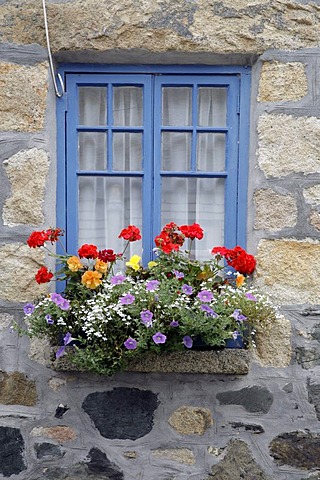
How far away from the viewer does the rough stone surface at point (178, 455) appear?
2850 mm

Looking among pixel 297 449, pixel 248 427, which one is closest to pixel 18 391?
pixel 248 427

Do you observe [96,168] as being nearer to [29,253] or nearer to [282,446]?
[29,253]

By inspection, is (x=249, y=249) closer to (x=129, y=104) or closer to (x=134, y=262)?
(x=134, y=262)

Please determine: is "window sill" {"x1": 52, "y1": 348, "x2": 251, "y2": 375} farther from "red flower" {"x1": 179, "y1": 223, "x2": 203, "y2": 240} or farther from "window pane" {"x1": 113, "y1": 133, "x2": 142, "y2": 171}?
"window pane" {"x1": 113, "y1": 133, "x2": 142, "y2": 171}

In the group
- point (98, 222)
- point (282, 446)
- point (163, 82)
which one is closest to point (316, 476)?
point (282, 446)

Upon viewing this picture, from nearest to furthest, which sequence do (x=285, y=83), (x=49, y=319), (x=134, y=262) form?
1. (x=49, y=319)
2. (x=134, y=262)
3. (x=285, y=83)

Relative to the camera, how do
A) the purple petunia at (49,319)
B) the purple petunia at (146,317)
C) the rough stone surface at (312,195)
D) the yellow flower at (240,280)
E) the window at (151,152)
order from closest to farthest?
the purple petunia at (146,317), the purple petunia at (49,319), the yellow flower at (240,280), the rough stone surface at (312,195), the window at (151,152)

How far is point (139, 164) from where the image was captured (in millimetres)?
3055

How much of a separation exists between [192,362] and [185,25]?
1501 mm

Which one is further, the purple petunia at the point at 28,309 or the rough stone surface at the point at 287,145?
the rough stone surface at the point at 287,145

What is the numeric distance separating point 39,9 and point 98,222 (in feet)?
3.28

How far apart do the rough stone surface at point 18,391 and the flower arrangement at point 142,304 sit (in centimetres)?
23

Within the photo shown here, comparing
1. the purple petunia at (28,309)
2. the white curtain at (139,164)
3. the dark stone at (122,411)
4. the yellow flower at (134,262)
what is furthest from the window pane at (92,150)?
the dark stone at (122,411)

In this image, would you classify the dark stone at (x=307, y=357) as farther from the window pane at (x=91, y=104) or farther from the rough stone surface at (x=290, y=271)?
the window pane at (x=91, y=104)
